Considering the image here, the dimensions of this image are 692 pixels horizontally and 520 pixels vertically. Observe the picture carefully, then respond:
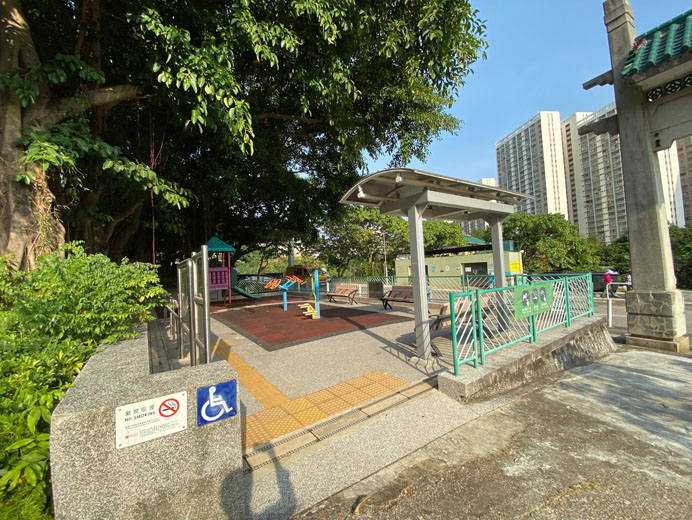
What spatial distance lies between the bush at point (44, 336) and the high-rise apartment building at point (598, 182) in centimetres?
6592

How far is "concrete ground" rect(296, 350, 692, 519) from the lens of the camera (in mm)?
2127

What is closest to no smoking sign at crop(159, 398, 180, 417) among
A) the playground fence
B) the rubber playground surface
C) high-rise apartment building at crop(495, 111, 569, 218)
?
the rubber playground surface

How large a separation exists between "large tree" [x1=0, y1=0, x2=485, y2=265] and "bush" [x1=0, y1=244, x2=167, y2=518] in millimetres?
1535

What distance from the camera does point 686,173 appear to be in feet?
165

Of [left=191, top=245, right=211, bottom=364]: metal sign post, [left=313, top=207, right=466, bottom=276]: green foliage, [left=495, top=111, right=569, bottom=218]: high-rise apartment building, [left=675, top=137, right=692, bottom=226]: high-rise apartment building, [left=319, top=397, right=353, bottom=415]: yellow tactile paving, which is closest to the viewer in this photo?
[left=191, top=245, right=211, bottom=364]: metal sign post

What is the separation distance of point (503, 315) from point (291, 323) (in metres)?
5.18

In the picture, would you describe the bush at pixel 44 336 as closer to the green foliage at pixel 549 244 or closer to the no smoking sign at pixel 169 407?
the no smoking sign at pixel 169 407

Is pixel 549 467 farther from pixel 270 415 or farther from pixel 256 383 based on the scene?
pixel 256 383

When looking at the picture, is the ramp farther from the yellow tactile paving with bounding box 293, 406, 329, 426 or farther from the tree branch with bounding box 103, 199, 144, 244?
the tree branch with bounding box 103, 199, 144, 244

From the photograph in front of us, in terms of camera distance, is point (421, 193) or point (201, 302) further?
point (421, 193)

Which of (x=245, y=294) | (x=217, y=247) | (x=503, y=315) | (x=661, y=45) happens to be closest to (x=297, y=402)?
→ (x=503, y=315)

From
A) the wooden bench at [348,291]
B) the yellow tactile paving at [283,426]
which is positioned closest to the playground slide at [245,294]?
the wooden bench at [348,291]

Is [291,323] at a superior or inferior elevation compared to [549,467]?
superior

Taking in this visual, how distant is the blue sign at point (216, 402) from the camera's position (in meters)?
1.89
